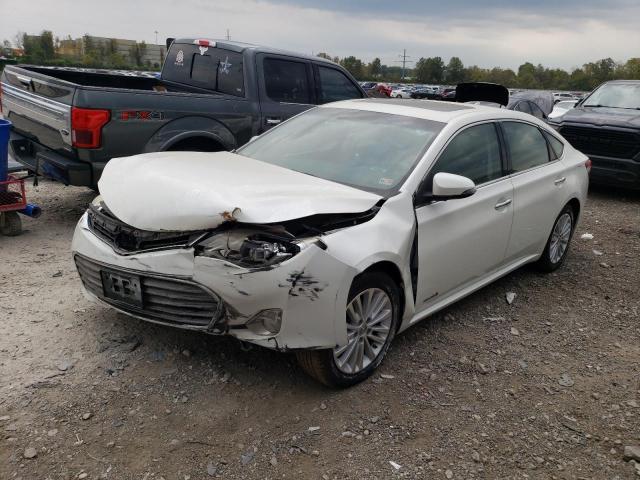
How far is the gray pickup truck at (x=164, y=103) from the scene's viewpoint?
5375mm

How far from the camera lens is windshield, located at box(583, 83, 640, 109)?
33.7 ft

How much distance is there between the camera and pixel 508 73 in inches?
4286

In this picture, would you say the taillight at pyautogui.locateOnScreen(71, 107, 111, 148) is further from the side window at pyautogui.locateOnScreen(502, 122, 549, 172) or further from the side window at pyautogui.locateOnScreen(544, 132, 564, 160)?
the side window at pyautogui.locateOnScreen(544, 132, 564, 160)

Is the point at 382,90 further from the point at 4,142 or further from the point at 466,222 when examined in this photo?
the point at 466,222

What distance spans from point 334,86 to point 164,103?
8.91 ft

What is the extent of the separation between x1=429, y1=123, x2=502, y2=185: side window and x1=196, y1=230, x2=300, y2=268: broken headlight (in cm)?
130

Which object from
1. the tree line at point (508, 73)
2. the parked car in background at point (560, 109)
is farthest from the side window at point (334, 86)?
the tree line at point (508, 73)

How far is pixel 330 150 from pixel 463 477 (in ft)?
7.53

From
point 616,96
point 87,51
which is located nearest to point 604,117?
point 616,96

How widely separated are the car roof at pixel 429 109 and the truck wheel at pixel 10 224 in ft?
10.7

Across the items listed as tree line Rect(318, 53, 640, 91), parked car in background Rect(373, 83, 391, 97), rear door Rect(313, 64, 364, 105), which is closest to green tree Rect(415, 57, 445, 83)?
tree line Rect(318, 53, 640, 91)

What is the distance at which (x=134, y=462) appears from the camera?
2.70m

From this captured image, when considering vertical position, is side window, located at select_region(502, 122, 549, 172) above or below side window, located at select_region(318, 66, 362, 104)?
below

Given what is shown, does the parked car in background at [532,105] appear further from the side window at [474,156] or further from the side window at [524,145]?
the side window at [474,156]
